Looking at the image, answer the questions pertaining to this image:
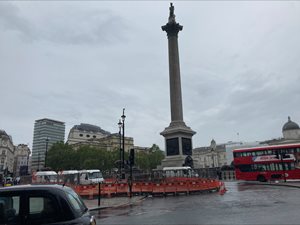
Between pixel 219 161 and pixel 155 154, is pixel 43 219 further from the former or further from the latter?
pixel 219 161

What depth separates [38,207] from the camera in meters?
5.02

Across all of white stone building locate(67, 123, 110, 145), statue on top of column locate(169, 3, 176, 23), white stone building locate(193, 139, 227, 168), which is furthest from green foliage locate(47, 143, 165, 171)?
white stone building locate(193, 139, 227, 168)

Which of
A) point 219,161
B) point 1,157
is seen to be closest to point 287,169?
point 1,157

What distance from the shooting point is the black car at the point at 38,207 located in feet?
16.1

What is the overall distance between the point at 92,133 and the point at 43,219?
487 feet

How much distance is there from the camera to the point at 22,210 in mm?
4941

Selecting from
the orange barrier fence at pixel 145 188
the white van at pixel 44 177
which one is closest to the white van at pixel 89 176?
the white van at pixel 44 177

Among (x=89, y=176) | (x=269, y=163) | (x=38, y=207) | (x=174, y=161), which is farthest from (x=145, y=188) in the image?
(x=38, y=207)

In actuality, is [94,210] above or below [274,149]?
below

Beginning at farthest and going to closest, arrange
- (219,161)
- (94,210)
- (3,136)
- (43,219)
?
(219,161), (3,136), (94,210), (43,219)

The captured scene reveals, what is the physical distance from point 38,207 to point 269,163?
3541cm

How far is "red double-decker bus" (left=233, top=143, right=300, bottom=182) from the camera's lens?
34.3m

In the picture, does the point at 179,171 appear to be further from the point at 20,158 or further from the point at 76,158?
the point at 20,158

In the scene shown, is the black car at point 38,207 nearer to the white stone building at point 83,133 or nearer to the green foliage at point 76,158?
the green foliage at point 76,158
